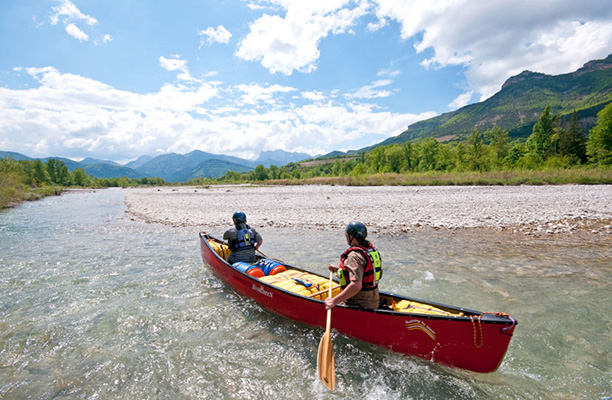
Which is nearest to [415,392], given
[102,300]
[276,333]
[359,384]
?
[359,384]

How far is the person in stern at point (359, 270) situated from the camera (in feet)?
16.6

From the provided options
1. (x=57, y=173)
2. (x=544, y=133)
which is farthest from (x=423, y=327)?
(x=57, y=173)

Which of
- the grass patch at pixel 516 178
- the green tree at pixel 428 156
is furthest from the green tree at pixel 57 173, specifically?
the green tree at pixel 428 156

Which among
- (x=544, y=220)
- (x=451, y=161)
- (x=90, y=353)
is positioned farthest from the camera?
(x=451, y=161)

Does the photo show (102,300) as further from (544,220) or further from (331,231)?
(544,220)

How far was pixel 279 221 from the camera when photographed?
64.2 ft

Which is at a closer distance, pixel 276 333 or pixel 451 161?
pixel 276 333

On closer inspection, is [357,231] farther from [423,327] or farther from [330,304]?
[423,327]

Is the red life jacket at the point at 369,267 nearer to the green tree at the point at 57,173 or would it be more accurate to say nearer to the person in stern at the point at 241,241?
the person in stern at the point at 241,241

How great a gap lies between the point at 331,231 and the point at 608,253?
36.3 ft

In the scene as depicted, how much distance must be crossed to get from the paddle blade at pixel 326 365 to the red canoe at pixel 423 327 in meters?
0.83

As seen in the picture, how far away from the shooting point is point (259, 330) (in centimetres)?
653

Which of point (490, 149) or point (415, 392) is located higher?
point (490, 149)

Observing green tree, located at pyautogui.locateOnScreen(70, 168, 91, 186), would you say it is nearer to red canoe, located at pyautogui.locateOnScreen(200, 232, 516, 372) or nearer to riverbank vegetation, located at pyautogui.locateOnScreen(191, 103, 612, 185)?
riverbank vegetation, located at pyautogui.locateOnScreen(191, 103, 612, 185)
